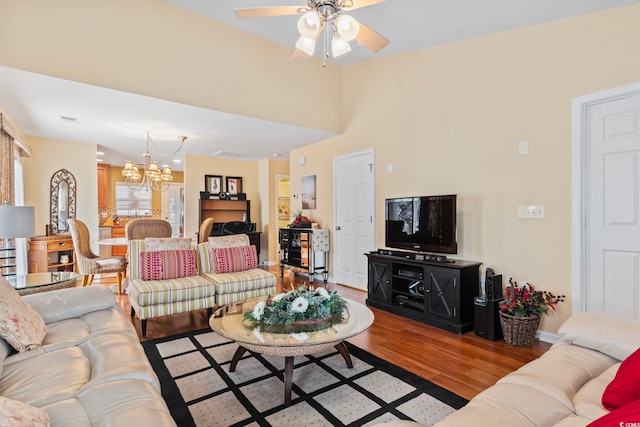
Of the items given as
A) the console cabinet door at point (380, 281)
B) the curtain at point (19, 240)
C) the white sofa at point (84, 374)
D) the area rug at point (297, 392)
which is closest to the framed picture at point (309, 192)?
the console cabinet door at point (380, 281)

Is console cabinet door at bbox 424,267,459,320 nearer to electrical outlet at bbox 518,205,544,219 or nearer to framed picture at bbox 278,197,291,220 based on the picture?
electrical outlet at bbox 518,205,544,219

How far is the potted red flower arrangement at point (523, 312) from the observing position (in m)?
2.83

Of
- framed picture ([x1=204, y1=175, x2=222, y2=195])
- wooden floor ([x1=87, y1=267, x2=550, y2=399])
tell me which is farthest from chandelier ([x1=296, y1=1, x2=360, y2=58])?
framed picture ([x1=204, y1=175, x2=222, y2=195])

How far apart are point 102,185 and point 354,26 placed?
803cm

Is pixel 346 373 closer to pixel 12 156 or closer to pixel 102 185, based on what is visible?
pixel 12 156

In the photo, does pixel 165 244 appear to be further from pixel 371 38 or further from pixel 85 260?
pixel 371 38

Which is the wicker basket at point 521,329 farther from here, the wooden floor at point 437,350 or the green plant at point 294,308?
the green plant at point 294,308

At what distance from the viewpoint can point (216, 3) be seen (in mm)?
3457

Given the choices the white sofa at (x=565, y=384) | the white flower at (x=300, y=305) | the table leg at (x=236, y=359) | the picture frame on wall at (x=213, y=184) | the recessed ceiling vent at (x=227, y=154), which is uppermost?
the recessed ceiling vent at (x=227, y=154)

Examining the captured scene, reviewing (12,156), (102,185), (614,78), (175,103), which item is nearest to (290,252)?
(175,103)

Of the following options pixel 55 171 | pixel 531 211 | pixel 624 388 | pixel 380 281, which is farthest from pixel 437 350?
pixel 55 171

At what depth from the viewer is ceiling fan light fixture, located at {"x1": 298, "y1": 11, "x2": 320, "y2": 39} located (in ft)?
7.13

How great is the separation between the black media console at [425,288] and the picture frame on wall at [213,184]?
4565 millimetres

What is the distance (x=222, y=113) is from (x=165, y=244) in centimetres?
173
